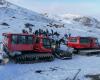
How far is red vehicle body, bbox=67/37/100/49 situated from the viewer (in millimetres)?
30078

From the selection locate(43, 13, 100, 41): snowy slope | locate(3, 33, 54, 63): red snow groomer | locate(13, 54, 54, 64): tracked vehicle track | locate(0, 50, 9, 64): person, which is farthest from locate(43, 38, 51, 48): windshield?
locate(43, 13, 100, 41): snowy slope

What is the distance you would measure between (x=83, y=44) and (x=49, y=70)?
10660 millimetres

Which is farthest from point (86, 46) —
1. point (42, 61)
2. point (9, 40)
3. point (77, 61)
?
point (9, 40)

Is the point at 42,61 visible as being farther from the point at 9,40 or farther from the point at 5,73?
the point at 5,73

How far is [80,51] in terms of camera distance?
2984cm

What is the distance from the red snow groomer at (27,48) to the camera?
22297mm

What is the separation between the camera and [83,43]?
30.3 m

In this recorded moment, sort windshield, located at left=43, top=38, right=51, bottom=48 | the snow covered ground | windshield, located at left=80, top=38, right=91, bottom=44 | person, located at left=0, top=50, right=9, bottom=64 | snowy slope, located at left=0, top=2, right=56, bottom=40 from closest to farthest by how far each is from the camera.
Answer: the snow covered ground
person, located at left=0, top=50, right=9, bottom=64
windshield, located at left=43, top=38, right=51, bottom=48
windshield, located at left=80, top=38, right=91, bottom=44
snowy slope, located at left=0, top=2, right=56, bottom=40

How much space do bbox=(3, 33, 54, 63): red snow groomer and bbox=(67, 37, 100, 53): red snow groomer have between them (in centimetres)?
626

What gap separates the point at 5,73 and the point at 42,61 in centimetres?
562

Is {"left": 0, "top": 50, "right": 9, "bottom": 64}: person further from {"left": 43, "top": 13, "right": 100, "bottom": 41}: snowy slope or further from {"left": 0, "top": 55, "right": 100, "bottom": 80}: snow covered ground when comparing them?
{"left": 43, "top": 13, "right": 100, "bottom": 41}: snowy slope

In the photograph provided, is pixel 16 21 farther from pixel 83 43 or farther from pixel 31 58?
pixel 31 58

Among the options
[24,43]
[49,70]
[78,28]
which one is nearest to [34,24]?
[78,28]

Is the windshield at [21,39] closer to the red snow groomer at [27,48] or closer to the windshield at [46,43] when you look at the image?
the red snow groomer at [27,48]
